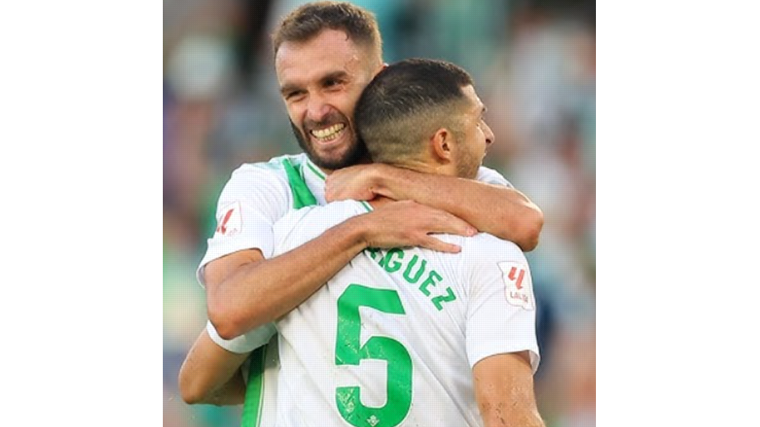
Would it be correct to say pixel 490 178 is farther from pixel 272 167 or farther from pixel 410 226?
pixel 272 167

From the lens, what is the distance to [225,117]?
2.60 meters

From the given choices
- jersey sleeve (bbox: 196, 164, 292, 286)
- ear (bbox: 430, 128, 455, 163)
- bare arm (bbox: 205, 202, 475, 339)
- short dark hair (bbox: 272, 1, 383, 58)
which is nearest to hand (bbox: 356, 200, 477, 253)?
bare arm (bbox: 205, 202, 475, 339)

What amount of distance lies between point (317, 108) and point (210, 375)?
22.8 inches

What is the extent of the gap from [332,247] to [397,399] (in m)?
0.29

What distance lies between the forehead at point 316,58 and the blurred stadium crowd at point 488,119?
209 millimetres

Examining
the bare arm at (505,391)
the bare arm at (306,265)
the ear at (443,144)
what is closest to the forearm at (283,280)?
the bare arm at (306,265)

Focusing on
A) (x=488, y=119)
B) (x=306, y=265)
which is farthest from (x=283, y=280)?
(x=488, y=119)

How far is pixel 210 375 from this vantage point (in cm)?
227

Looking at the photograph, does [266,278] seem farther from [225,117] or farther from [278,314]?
[225,117]

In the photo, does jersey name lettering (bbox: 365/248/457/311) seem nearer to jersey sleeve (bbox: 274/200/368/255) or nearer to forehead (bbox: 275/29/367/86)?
jersey sleeve (bbox: 274/200/368/255)

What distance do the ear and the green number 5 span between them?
0.92ft

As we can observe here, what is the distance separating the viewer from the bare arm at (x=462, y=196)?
2086 mm

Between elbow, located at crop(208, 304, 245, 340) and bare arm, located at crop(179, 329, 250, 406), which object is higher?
Result: elbow, located at crop(208, 304, 245, 340)

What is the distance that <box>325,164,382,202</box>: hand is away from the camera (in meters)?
2.14
